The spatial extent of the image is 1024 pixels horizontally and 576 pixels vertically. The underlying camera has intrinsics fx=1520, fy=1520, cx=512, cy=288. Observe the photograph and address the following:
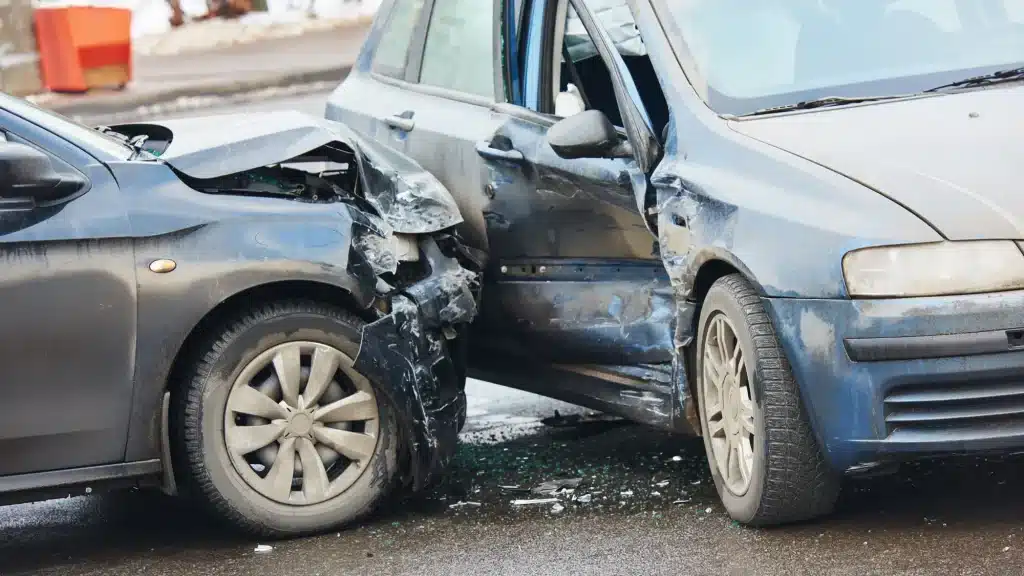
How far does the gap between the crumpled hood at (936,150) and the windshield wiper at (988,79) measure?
7 centimetres

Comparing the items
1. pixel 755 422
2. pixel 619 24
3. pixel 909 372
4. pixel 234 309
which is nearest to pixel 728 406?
Result: pixel 755 422

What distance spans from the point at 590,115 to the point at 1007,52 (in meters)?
1.30

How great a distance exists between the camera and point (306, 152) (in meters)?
5.05

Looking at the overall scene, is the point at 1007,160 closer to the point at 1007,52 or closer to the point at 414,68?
A: the point at 1007,52

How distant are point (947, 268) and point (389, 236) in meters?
1.91

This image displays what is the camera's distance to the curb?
20.4 m

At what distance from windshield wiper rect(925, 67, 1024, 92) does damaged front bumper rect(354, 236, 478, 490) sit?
5.58 ft

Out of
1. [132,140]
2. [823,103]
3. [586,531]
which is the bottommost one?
[586,531]

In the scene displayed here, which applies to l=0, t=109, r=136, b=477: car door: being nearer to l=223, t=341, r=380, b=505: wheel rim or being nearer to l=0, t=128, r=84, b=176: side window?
l=0, t=128, r=84, b=176: side window

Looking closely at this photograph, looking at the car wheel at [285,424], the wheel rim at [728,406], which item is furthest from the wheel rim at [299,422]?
the wheel rim at [728,406]

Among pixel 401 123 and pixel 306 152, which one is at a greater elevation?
pixel 306 152

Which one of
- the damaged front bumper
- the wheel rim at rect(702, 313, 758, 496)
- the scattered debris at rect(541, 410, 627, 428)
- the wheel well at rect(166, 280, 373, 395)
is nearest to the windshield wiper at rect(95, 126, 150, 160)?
the wheel well at rect(166, 280, 373, 395)

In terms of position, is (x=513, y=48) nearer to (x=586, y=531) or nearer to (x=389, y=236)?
(x=389, y=236)

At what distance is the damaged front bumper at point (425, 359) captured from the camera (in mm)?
4836
